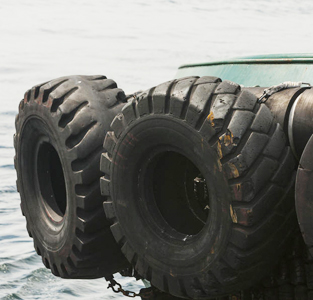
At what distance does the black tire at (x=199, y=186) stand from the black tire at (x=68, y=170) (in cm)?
23

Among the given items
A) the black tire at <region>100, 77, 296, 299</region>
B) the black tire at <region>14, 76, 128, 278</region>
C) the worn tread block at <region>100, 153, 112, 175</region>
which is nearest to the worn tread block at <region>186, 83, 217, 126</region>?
the black tire at <region>100, 77, 296, 299</region>

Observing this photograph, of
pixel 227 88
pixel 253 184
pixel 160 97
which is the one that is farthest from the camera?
pixel 160 97

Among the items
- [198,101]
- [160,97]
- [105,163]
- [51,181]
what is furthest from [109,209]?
[51,181]

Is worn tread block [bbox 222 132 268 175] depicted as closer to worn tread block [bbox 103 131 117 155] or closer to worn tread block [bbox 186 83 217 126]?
worn tread block [bbox 186 83 217 126]

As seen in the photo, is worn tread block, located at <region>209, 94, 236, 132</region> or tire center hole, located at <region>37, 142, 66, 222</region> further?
tire center hole, located at <region>37, 142, 66, 222</region>

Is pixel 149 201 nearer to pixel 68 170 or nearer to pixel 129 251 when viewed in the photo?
pixel 129 251

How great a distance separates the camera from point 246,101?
315 cm

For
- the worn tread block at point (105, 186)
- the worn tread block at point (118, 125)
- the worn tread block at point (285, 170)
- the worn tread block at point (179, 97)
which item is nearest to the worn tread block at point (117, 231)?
the worn tread block at point (105, 186)

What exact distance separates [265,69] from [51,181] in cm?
147

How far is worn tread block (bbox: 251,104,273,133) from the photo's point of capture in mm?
3076

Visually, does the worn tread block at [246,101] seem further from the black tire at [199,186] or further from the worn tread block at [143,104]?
the worn tread block at [143,104]

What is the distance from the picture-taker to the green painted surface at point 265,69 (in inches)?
148

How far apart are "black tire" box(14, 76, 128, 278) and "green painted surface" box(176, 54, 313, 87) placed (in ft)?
2.19

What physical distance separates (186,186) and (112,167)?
14.6 inches
